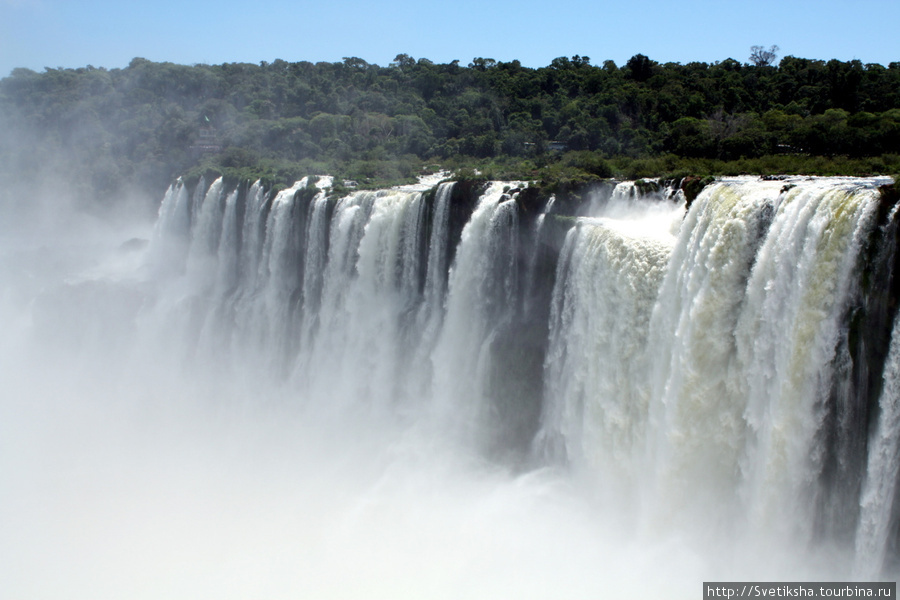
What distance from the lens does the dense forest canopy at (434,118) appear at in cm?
2597

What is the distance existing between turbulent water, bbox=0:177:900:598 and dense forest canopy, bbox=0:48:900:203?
22.2 feet

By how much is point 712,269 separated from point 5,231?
5032 centimetres

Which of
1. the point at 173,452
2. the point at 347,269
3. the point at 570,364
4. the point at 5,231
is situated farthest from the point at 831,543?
the point at 5,231

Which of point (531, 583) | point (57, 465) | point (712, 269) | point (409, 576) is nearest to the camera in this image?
point (712, 269)

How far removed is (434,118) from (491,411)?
34.3 meters

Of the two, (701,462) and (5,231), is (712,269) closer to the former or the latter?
(701,462)

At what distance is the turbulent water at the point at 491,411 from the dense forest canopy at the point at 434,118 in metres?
6.77

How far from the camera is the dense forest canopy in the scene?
26.0 meters

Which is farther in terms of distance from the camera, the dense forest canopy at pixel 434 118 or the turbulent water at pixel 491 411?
the dense forest canopy at pixel 434 118

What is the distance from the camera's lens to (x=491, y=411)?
58.2 ft

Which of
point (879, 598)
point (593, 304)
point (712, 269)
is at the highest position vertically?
point (712, 269)

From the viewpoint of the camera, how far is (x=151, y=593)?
14719mm

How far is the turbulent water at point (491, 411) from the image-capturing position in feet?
32.0

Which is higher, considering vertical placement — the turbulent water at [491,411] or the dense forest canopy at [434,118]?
the dense forest canopy at [434,118]
